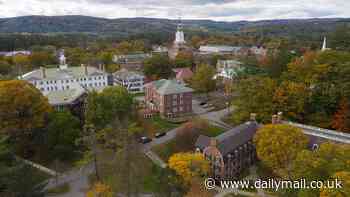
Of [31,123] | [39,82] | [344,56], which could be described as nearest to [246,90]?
[344,56]

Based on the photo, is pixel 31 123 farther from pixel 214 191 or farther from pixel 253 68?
pixel 253 68

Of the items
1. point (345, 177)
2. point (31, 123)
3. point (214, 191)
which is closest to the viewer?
point (345, 177)

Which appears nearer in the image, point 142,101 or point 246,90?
point 246,90

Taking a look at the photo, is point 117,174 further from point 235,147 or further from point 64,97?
point 64,97

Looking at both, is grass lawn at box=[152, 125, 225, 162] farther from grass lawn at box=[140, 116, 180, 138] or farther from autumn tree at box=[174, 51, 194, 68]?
autumn tree at box=[174, 51, 194, 68]

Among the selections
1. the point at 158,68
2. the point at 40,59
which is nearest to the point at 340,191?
the point at 158,68

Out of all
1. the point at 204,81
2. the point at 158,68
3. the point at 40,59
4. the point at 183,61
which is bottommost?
the point at 204,81

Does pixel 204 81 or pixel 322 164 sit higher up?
pixel 204 81
